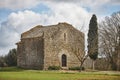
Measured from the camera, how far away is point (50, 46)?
69.6 metres

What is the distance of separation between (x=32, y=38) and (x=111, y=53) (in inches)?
612

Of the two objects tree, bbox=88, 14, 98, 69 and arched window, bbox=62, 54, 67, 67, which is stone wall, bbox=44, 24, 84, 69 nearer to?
arched window, bbox=62, 54, 67, 67

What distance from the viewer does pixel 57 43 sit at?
2776 inches

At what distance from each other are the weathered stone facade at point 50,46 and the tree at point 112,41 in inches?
166

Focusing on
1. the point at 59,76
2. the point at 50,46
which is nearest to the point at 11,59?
the point at 50,46

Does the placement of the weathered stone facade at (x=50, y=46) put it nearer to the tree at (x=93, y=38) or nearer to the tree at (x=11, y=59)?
the tree at (x=93, y=38)

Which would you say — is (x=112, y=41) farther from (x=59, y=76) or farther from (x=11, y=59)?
(x=59, y=76)

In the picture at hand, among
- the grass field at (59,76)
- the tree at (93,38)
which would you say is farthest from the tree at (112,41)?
the grass field at (59,76)

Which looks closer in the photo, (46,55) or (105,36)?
(46,55)

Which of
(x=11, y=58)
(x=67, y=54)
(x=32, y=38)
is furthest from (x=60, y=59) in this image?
(x=11, y=58)

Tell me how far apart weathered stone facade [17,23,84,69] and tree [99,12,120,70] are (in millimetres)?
4212

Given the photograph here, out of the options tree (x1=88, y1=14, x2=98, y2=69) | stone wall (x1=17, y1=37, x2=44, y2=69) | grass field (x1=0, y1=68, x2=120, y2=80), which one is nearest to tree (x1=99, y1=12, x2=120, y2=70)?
tree (x1=88, y1=14, x2=98, y2=69)

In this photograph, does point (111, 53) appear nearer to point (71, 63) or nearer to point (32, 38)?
point (71, 63)

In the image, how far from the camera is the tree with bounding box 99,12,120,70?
240 feet
